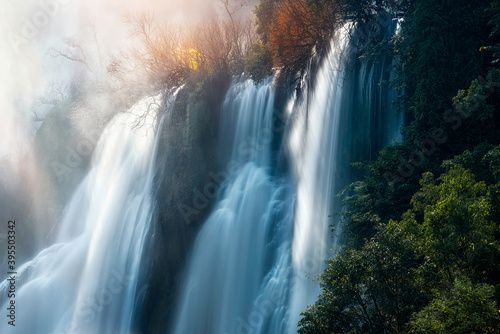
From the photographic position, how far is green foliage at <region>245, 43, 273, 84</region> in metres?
23.3

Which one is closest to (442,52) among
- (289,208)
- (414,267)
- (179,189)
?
(414,267)

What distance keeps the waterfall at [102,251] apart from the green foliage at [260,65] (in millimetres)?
7967

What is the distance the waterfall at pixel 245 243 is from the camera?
17.2 m

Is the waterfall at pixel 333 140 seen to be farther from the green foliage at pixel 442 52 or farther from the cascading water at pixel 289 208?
the green foliage at pixel 442 52

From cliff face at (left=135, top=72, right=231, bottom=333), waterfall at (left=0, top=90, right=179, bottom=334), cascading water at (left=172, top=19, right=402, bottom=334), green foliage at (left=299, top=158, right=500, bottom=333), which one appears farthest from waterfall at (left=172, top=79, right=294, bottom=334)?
green foliage at (left=299, top=158, right=500, bottom=333)

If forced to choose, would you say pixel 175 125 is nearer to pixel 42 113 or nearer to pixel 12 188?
pixel 12 188

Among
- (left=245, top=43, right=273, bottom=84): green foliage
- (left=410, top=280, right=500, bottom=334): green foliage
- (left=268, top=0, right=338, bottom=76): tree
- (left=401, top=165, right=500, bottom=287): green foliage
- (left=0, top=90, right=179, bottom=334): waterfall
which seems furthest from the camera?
(left=0, top=90, right=179, bottom=334): waterfall

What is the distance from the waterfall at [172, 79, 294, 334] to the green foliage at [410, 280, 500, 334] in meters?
8.62

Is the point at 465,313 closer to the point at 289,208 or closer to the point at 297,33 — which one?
the point at 289,208

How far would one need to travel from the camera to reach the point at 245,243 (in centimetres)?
1911

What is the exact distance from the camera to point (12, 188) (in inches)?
1923

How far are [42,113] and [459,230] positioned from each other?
66.6 meters

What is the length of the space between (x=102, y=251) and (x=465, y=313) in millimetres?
22533

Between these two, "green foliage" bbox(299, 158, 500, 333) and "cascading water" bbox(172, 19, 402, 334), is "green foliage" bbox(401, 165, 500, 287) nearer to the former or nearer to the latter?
"green foliage" bbox(299, 158, 500, 333)
